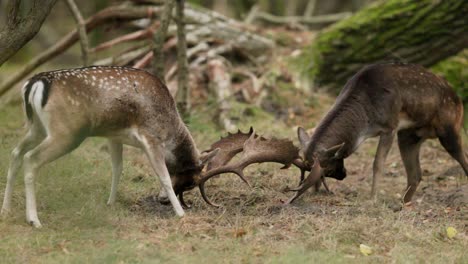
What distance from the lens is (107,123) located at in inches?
285

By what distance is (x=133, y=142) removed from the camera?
759cm

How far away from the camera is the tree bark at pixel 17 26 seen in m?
7.34

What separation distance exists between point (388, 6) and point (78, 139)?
286 inches

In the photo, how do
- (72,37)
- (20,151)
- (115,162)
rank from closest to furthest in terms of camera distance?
(20,151) < (115,162) < (72,37)

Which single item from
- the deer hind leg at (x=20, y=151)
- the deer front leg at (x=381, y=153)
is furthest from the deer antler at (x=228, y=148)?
the deer hind leg at (x=20, y=151)

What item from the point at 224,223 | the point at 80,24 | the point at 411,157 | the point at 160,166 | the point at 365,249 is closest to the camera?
the point at 365,249

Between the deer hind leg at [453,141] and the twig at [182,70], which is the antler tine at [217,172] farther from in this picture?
the twig at [182,70]

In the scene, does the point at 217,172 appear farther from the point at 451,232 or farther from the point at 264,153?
the point at 451,232

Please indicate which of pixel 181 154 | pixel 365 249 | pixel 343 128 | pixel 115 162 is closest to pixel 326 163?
pixel 343 128

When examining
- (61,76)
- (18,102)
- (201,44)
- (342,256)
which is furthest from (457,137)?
(18,102)

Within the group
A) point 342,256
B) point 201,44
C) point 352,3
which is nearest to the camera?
point 342,256

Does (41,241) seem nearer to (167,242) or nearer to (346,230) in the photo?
(167,242)

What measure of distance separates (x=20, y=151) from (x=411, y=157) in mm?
4706

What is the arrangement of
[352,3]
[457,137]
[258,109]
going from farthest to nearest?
[352,3], [258,109], [457,137]
